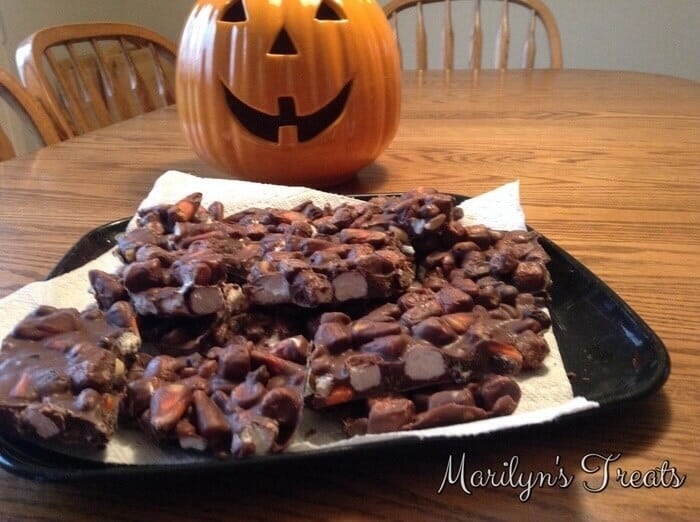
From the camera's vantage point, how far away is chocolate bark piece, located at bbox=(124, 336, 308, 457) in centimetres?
46

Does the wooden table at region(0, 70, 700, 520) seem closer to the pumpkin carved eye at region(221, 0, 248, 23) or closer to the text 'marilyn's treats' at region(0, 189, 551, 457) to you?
the text 'marilyn's treats' at region(0, 189, 551, 457)

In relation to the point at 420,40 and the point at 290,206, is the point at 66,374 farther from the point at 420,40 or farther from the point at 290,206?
the point at 420,40

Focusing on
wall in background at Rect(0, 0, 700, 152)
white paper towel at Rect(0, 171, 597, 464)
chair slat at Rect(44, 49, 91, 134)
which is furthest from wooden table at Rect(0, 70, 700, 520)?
wall in background at Rect(0, 0, 700, 152)

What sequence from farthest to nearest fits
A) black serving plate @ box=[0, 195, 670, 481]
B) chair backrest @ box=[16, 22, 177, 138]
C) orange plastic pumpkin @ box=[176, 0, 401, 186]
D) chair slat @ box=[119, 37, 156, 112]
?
chair slat @ box=[119, 37, 156, 112] < chair backrest @ box=[16, 22, 177, 138] < orange plastic pumpkin @ box=[176, 0, 401, 186] < black serving plate @ box=[0, 195, 670, 481]

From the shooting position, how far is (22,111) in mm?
1385

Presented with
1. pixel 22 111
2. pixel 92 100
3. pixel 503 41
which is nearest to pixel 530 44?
pixel 503 41

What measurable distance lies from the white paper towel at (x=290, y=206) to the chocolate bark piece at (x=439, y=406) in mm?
15

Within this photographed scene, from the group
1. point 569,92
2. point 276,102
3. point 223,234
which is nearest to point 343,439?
point 223,234

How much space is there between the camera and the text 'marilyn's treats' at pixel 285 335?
0.48 meters

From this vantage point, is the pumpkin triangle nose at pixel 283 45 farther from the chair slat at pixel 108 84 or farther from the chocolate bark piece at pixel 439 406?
the chair slat at pixel 108 84

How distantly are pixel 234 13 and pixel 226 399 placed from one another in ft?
2.34

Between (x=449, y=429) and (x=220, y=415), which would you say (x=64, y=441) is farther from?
(x=449, y=429)

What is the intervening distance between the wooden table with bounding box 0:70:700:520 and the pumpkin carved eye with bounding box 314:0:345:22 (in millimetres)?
256

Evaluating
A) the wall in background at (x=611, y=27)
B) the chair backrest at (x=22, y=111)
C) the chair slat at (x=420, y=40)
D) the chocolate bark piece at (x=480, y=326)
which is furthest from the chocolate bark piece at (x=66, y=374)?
the wall in background at (x=611, y=27)
